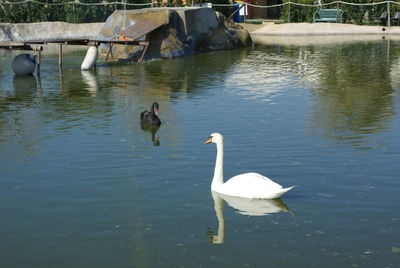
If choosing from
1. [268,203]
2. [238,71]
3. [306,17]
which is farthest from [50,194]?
[306,17]

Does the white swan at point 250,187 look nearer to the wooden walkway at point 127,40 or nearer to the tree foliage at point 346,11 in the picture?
the wooden walkway at point 127,40

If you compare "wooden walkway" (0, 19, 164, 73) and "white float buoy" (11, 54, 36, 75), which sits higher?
"wooden walkway" (0, 19, 164, 73)

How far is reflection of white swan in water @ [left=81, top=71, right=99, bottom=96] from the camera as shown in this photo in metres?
22.5

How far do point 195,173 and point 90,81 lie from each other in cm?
1312

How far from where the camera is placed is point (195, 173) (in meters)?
12.3

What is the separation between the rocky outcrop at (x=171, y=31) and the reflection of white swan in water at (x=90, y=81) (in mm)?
5633

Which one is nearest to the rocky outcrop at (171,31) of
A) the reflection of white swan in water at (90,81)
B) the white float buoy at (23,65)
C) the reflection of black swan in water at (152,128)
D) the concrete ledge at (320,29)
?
the reflection of white swan in water at (90,81)

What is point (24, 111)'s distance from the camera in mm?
18766

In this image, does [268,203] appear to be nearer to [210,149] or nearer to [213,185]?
[213,185]

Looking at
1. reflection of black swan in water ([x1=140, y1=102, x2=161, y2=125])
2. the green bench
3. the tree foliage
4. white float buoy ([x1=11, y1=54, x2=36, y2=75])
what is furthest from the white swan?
the green bench

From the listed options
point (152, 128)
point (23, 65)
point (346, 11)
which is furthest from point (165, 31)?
point (346, 11)

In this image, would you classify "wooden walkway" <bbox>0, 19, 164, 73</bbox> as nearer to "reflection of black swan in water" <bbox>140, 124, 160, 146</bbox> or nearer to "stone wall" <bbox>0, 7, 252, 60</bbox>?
"stone wall" <bbox>0, 7, 252, 60</bbox>

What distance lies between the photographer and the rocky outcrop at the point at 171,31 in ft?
108

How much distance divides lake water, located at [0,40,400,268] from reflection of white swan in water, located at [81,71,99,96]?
0.72ft
